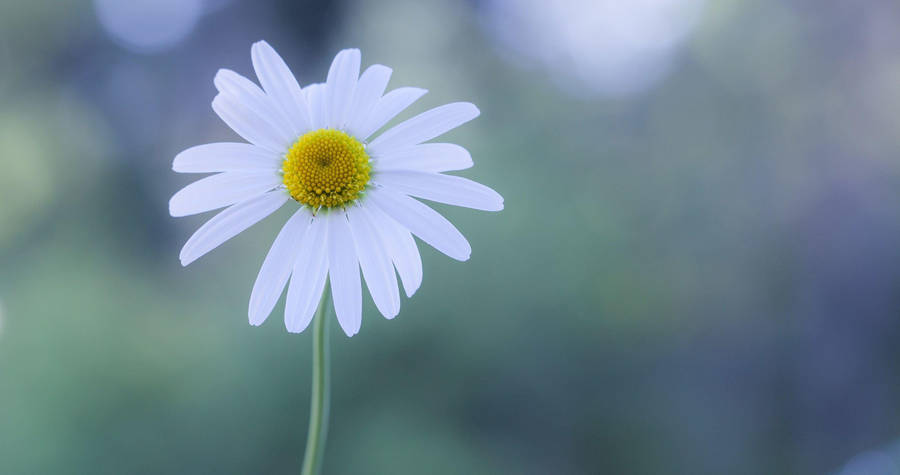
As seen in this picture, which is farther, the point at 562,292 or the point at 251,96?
the point at 562,292

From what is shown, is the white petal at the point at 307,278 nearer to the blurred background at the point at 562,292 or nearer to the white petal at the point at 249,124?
the white petal at the point at 249,124

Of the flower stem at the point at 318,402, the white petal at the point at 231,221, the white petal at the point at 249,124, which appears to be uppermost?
the white petal at the point at 249,124

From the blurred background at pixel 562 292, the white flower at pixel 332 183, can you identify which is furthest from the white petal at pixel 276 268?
the blurred background at pixel 562 292

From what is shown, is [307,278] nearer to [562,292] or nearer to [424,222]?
[424,222]

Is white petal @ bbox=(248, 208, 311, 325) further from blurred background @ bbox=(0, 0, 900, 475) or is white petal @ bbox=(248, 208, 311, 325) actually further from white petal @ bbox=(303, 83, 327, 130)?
blurred background @ bbox=(0, 0, 900, 475)

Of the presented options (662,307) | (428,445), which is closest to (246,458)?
(428,445)

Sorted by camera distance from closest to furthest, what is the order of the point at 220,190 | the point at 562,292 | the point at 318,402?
the point at 318,402
the point at 220,190
the point at 562,292

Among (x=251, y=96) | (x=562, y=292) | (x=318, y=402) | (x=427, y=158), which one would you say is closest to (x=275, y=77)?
(x=251, y=96)

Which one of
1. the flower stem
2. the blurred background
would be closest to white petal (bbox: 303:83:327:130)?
the flower stem
